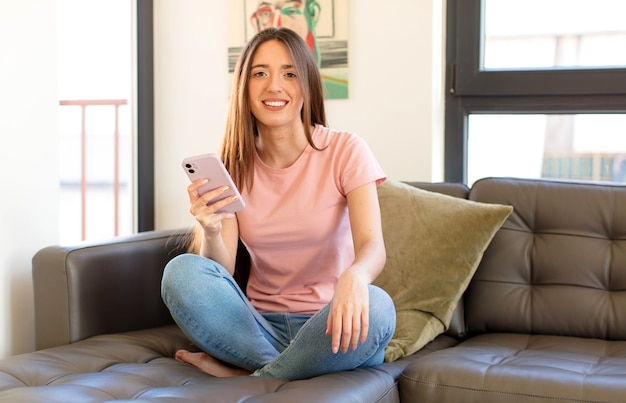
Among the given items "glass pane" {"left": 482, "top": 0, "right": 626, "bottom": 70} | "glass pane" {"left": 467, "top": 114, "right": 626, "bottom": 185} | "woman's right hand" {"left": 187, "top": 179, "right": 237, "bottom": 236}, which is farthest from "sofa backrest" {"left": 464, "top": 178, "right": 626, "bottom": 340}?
"woman's right hand" {"left": 187, "top": 179, "right": 237, "bottom": 236}

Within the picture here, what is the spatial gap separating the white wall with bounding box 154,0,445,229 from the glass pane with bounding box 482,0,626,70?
203mm

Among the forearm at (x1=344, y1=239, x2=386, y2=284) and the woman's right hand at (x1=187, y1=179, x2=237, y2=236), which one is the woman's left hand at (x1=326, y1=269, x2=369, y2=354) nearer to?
the forearm at (x1=344, y1=239, x2=386, y2=284)

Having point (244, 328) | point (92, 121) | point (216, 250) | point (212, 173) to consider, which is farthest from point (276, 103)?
point (92, 121)

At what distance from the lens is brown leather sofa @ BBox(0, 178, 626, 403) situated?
1.84 metres

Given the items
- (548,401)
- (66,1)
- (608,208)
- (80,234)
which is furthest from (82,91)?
(548,401)

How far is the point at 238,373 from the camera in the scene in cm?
204

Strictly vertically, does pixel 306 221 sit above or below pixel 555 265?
above

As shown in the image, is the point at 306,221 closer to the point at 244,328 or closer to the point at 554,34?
the point at 244,328

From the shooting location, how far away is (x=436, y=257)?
2434 mm

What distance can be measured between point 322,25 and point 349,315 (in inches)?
67.7

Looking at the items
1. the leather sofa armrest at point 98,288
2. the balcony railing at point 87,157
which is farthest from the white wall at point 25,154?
the balcony railing at point 87,157

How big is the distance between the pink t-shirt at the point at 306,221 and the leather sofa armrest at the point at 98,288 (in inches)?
15.6

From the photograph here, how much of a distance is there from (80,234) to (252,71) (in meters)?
2.58

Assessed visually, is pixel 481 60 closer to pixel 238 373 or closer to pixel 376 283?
pixel 376 283
